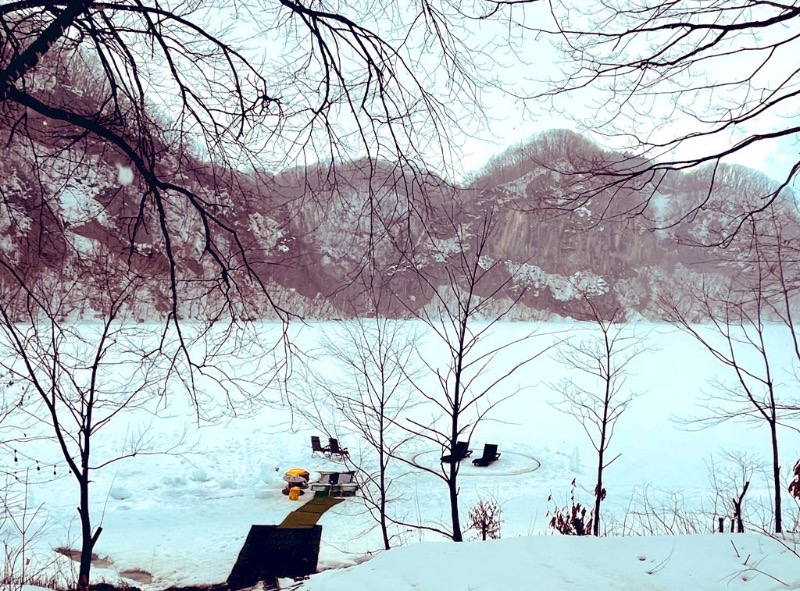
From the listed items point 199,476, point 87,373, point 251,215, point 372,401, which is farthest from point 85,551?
point 87,373

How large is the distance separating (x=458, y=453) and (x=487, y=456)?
3005mm

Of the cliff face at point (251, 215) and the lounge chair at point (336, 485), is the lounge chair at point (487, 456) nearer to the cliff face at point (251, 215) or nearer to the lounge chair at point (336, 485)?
the lounge chair at point (336, 485)

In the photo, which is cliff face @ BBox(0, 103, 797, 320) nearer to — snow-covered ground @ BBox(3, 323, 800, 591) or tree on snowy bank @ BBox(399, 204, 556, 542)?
tree on snowy bank @ BBox(399, 204, 556, 542)

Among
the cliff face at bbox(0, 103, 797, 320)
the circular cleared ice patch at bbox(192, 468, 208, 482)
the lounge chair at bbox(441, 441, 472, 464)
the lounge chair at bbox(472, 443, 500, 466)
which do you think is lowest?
the circular cleared ice patch at bbox(192, 468, 208, 482)

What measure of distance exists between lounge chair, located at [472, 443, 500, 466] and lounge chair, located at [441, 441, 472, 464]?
0.26 m

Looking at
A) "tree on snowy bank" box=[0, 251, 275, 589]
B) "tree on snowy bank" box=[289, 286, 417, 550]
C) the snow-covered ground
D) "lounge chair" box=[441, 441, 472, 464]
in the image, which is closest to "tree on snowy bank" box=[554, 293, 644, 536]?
the snow-covered ground

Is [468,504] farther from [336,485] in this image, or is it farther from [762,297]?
[762,297]

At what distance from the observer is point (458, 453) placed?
927 cm

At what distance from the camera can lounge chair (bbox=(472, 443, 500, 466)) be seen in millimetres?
11883

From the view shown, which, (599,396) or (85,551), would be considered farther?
(599,396)

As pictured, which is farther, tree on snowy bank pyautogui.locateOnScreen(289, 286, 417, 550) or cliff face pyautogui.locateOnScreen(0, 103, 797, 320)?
tree on snowy bank pyautogui.locateOnScreen(289, 286, 417, 550)

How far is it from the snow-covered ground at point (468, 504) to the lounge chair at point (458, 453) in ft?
1.20

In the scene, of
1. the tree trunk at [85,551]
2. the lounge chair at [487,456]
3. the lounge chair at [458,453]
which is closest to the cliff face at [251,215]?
the tree trunk at [85,551]

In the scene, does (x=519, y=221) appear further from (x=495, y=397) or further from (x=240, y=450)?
(x=240, y=450)
